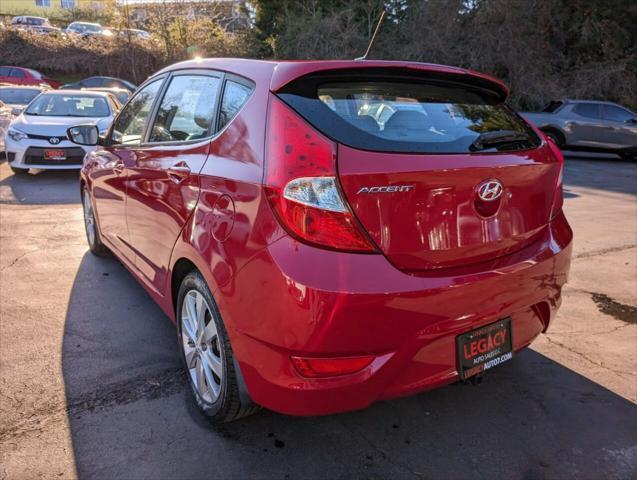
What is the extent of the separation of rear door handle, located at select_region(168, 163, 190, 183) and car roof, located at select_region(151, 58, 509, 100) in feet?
1.71

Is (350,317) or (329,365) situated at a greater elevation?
(350,317)

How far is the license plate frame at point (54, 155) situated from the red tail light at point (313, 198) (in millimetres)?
7881

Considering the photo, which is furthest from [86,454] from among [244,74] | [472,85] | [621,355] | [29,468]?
[621,355]

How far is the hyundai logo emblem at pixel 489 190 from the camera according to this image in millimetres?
2139

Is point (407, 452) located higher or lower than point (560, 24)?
lower

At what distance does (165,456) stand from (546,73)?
68.0 ft

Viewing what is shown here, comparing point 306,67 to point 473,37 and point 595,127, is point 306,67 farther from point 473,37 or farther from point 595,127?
point 473,37

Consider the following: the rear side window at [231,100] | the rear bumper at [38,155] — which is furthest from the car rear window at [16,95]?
the rear side window at [231,100]

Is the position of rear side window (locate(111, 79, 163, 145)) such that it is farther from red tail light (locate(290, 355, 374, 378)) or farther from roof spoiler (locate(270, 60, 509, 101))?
red tail light (locate(290, 355, 374, 378))

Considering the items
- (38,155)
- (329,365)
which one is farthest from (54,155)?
(329,365)

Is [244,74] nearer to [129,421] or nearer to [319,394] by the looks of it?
[319,394]

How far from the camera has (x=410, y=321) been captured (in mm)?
1958

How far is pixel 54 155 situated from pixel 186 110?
22.2ft

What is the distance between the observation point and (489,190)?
2.16 metres
